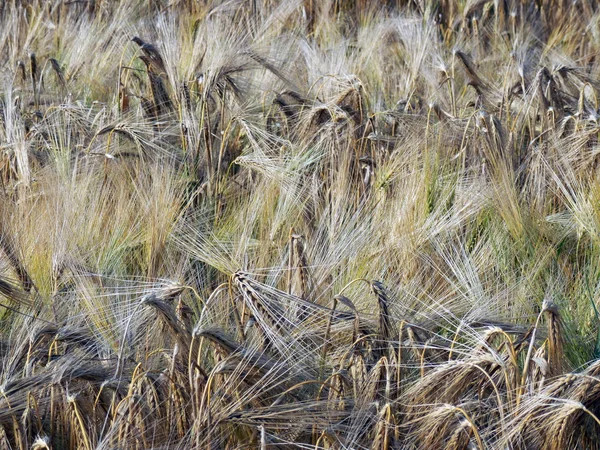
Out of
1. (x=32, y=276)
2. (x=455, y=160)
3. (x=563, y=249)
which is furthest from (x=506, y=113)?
(x=32, y=276)

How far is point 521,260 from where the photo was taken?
236cm

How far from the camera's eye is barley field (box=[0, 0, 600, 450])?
173cm

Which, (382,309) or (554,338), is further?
(382,309)

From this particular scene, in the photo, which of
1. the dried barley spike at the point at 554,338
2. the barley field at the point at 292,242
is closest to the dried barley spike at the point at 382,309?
the barley field at the point at 292,242

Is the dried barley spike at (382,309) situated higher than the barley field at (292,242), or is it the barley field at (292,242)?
the dried barley spike at (382,309)

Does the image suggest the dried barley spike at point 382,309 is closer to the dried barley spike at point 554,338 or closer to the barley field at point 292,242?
the barley field at point 292,242

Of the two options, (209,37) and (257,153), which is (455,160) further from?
(209,37)

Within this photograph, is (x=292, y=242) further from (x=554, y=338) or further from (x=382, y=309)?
(x=554, y=338)

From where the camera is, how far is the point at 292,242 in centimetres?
204

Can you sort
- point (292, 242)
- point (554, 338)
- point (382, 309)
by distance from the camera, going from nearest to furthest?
1. point (554, 338)
2. point (382, 309)
3. point (292, 242)

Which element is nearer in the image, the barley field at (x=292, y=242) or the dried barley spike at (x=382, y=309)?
the barley field at (x=292, y=242)

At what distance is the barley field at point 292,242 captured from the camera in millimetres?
1726

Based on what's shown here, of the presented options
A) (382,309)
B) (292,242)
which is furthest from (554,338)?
(292,242)

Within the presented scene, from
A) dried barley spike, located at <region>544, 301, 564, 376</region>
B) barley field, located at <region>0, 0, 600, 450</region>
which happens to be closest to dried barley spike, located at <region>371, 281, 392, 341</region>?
barley field, located at <region>0, 0, 600, 450</region>
